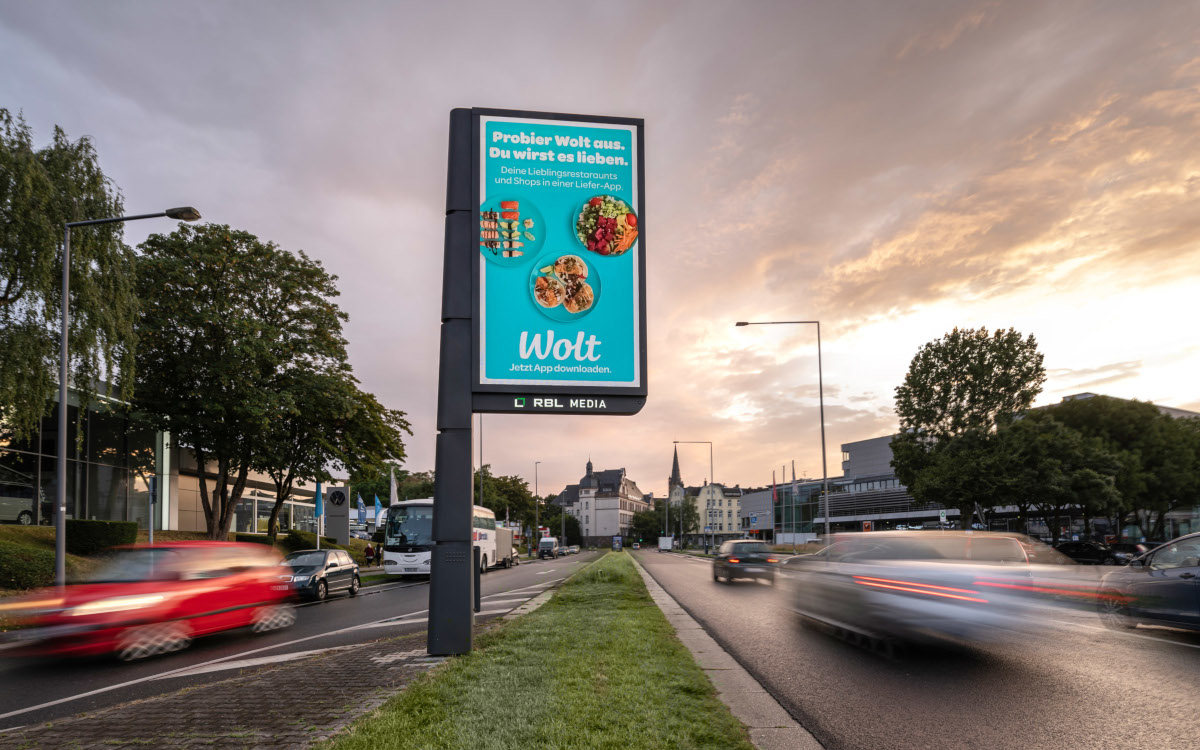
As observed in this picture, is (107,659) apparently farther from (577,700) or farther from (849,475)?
(849,475)

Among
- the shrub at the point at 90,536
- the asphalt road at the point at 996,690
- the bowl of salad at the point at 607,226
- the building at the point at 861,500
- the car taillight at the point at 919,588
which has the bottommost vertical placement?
the building at the point at 861,500

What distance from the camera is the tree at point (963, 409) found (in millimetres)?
36594

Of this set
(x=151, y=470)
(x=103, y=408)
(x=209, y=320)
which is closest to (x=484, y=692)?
(x=209, y=320)

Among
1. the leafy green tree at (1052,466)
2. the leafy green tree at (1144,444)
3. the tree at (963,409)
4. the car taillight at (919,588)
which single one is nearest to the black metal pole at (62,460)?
the car taillight at (919,588)

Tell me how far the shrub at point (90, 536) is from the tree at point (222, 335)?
14.0 ft

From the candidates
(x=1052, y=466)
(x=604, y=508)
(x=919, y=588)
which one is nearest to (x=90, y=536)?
(x=919, y=588)

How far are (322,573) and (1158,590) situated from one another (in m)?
18.3

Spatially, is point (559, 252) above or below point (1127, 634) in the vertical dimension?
above

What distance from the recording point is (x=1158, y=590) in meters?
10.4

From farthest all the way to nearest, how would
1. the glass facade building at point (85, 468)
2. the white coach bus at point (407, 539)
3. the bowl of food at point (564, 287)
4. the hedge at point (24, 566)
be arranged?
the white coach bus at point (407, 539) → the glass facade building at point (85, 468) → the hedge at point (24, 566) → the bowl of food at point (564, 287)

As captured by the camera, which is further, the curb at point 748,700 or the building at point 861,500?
the building at point 861,500

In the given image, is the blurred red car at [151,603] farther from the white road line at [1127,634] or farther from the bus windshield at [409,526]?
the bus windshield at [409,526]

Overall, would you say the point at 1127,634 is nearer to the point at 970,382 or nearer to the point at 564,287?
the point at 564,287

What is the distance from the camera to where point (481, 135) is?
32.2 ft
